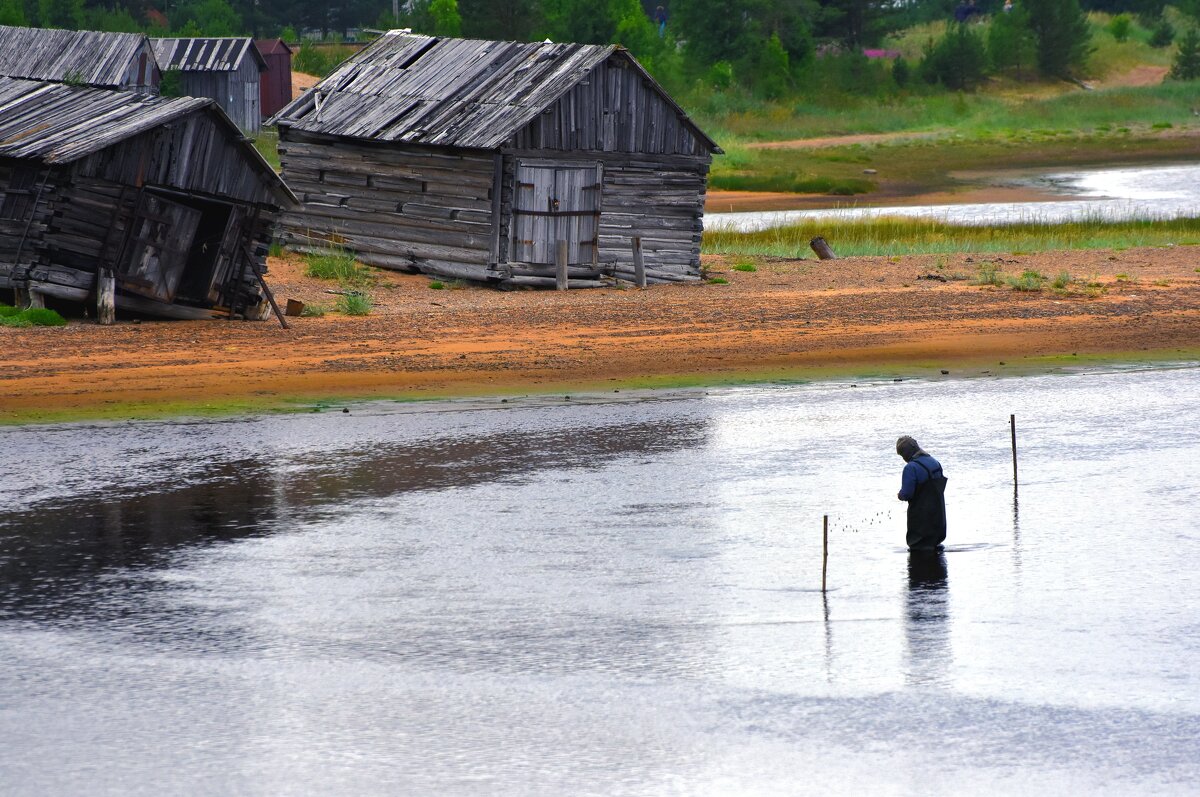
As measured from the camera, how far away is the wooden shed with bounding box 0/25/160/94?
4391cm

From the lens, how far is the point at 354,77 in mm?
31516

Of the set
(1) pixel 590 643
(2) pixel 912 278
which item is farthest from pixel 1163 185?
(1) pixel 590 643

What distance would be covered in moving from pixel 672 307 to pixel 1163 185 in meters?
34.3

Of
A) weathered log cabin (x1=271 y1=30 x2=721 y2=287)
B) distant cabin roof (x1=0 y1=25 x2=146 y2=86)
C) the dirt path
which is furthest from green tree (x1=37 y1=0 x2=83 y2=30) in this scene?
the dirt path

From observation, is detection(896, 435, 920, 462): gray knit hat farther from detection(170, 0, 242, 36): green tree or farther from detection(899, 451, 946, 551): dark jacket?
detection(170, 0, 242, 36): green tree

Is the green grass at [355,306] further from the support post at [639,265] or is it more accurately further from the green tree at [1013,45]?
the green tree at [1013,45]

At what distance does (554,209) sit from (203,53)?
36.4 metres

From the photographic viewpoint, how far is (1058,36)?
9300 centimetres

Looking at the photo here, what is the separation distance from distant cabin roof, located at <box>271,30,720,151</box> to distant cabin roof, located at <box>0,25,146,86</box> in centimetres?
1514

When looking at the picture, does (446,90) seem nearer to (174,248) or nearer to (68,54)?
(174,248)

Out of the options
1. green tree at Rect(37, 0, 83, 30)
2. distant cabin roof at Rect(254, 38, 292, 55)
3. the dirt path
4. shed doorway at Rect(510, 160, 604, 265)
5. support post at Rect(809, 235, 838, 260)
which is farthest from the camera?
green tree at Rect(37, 0, 83, 30)

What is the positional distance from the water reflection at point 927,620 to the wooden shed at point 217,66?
51826 millimetres

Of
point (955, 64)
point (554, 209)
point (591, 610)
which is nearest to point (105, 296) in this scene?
point (554, 209)

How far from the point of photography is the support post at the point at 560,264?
2778 centimetres
